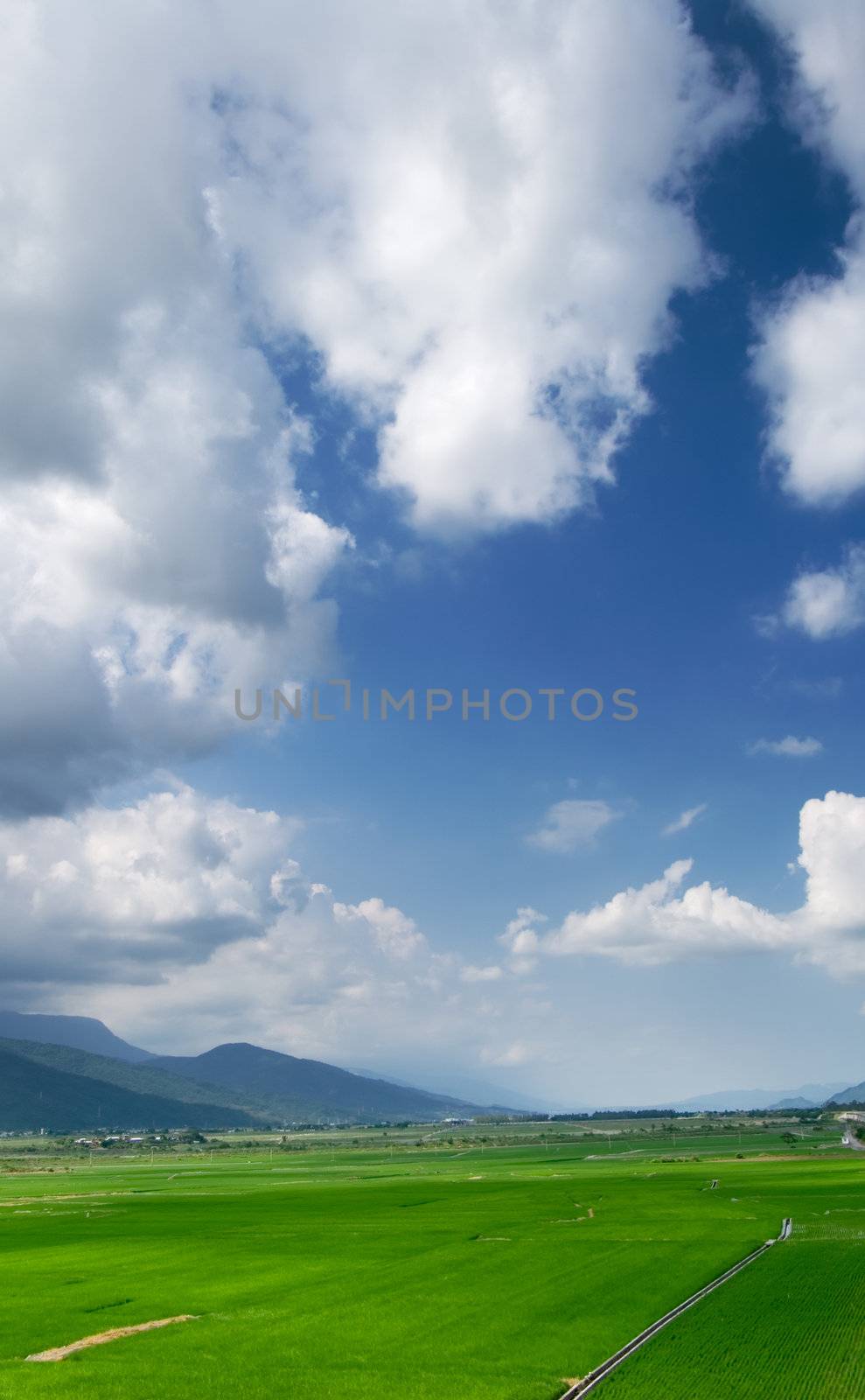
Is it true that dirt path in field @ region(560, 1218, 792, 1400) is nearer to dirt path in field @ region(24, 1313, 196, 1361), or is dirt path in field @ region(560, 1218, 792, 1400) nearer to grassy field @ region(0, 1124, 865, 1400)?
grassy field @ region(0, 1124, 865, 1400)

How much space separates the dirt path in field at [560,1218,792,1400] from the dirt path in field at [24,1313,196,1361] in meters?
20.4

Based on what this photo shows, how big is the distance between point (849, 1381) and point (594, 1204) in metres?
63.2

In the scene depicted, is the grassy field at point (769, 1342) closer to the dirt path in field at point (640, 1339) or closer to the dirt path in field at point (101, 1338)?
the dirt path in field at point (640, 1339)

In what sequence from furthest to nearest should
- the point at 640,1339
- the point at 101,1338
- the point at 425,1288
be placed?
the point at 425,1288, the point at 101,1338, the point at 640,1339

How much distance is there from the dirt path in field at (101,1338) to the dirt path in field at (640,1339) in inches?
805

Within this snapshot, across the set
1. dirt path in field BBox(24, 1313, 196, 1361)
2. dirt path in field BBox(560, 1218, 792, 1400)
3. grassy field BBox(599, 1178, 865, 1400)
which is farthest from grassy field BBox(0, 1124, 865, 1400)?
dirt path in field BBox(24, 1313, 196, 1361)

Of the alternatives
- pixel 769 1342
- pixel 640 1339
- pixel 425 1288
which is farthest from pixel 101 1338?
pixel 769 1342

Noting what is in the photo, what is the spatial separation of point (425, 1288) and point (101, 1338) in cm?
1668

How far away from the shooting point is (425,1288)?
2024 inches

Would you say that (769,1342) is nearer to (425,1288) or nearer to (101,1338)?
(425,1288)

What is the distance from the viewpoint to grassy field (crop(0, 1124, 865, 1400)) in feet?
116

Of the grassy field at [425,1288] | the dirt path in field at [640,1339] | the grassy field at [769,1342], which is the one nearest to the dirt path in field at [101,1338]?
the grassy field at [425,1288]

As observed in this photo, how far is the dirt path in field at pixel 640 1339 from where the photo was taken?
3314cm

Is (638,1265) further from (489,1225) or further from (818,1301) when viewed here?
(489,1225)
